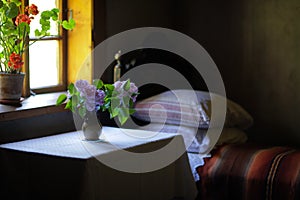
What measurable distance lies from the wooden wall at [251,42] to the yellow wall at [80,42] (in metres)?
0.17

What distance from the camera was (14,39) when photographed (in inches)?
121

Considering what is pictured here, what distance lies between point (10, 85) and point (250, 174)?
1.37 metres

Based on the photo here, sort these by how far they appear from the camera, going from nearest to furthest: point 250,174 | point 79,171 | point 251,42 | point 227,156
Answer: point 79,171, point 250,174, point 227,156, point 251,42

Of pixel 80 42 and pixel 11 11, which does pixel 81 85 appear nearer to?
pixel 11 11

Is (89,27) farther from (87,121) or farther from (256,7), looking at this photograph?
(256,7)

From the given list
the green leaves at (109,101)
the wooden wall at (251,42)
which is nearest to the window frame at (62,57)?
the wooden wall at (251,42)

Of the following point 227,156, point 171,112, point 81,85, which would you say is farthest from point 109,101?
point 227,156

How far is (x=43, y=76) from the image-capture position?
3529 mm

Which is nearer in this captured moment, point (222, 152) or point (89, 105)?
point (89, 105)

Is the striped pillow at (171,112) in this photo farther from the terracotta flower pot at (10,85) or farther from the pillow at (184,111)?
the terracotta flower pot at (10,85)

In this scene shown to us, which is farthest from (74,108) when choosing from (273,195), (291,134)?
(291,134)

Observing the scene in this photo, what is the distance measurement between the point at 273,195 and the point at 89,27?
1442 mm

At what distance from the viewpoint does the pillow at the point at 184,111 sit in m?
3.53

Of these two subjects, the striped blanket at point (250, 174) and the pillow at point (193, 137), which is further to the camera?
the pillow at point (193, 137)
